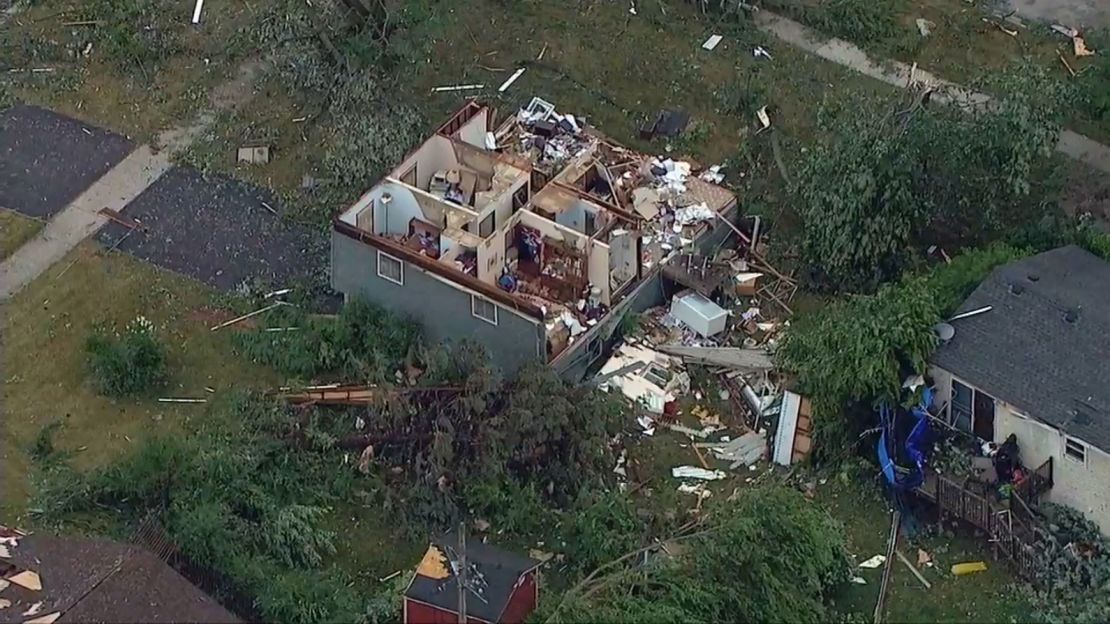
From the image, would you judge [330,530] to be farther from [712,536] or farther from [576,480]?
[712,536]

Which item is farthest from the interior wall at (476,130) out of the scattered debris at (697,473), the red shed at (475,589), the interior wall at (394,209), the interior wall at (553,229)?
the red shed at (475,589)

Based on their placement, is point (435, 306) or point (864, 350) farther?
point (435, 306)

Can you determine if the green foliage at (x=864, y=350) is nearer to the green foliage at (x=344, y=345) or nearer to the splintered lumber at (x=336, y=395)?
the green foliage at (x=344, y=345)

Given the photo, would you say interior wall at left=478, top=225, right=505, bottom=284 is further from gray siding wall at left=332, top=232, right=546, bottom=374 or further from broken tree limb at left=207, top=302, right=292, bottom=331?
broken tree limb at left=207, top=302, right=292, bottom=331

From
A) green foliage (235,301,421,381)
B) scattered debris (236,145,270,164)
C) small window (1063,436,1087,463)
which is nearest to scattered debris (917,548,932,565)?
small window (1063,436,1087,463)

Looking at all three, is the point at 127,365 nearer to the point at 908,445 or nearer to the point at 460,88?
the point at 460,88

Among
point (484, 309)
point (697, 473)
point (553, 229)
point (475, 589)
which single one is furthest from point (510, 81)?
point (475, 589)

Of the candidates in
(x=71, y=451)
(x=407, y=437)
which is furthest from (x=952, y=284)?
(x=71, y=451)

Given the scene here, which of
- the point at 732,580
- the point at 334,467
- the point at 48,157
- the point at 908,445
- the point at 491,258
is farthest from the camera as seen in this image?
the point at 48,157
